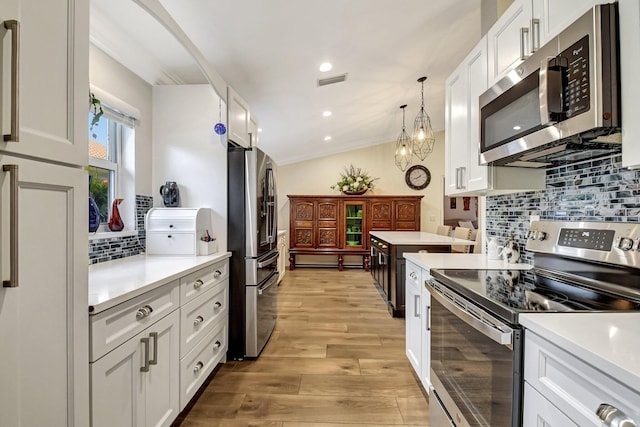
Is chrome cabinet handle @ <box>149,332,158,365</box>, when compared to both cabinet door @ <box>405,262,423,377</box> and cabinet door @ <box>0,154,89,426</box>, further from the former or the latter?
cabinet door @ <box>405,262,423,377</box>

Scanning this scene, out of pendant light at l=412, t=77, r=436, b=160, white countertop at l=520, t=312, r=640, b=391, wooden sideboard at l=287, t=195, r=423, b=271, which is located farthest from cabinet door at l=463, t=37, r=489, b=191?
wooden sideboard at l=287, t=195, r=423, b=271

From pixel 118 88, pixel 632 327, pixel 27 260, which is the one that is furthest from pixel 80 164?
pixel 632 327

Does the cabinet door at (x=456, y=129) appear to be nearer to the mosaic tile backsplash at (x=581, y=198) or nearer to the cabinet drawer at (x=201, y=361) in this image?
the mosaic tile backsplash at (x=581, y=198)

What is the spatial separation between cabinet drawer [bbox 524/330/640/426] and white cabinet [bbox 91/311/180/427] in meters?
1.41

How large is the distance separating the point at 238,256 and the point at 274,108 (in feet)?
6.44

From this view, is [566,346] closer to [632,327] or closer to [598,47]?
[632,327]

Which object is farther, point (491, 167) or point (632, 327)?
point (491, 167)

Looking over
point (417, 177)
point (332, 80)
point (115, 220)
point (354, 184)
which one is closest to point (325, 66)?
point (332, 80)

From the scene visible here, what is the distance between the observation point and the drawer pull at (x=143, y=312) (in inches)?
51.2

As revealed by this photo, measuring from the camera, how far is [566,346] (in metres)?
0.72

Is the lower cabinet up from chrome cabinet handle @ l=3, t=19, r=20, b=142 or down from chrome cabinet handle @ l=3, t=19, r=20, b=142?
down

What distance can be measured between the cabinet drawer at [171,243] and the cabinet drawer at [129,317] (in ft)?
2.07

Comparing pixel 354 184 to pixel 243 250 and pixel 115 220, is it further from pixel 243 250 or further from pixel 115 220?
pixel 115 220

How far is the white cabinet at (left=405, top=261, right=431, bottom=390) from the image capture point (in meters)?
1.82
